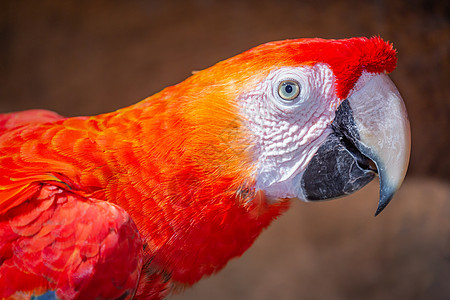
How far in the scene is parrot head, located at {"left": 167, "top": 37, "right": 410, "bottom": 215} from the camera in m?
0.94

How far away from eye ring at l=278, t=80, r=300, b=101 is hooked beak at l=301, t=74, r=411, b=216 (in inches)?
4.8

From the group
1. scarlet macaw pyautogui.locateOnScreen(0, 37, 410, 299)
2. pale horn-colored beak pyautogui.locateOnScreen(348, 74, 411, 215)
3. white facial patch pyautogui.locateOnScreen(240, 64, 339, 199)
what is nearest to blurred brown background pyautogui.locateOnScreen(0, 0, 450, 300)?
scarlet macaw pyautogui.locateOnScreen(0, 37, 410, 299)

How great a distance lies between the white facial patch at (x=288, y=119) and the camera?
0.95 m

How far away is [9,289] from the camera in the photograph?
0.85 m

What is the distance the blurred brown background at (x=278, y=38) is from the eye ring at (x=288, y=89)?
945 millimetres

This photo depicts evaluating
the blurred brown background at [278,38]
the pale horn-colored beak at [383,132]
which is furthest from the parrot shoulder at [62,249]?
the blurred brown background at [278,38]

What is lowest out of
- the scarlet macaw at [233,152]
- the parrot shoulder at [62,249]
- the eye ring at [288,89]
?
the parrot shoulder at [62,249]

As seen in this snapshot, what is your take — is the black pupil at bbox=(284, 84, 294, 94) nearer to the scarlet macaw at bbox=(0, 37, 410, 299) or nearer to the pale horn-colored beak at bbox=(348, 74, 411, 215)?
the scarlet macaw at bbox=(0, 37, 410, 299)

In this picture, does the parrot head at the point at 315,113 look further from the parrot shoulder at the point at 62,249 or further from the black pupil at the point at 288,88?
the parrot shoulder at the point at 62,249

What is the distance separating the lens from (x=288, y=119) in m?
0.97

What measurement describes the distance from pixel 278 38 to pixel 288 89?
1.53 metres

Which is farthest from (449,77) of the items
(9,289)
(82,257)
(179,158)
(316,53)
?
(9,289)

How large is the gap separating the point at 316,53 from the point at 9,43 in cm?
245

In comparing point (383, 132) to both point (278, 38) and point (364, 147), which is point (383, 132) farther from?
point (278, 38)
